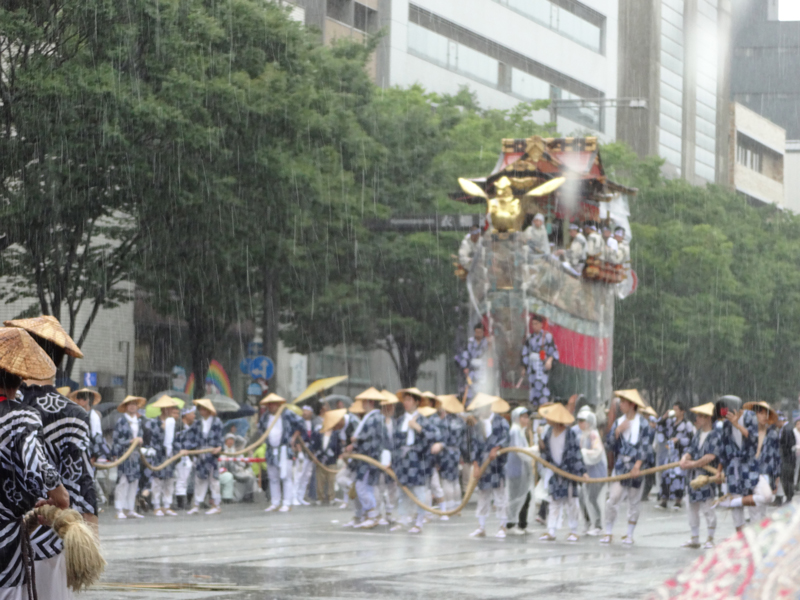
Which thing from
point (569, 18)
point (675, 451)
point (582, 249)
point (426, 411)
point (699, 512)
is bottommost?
point (699, 512)

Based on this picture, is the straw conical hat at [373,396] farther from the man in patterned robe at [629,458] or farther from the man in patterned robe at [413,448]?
the man in patterned robe at [629,458]

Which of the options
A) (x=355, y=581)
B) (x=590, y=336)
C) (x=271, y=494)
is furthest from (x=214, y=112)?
(x=355, y=581)

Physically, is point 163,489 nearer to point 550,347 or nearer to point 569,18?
point 550,347

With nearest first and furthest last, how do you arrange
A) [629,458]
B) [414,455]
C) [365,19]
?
[629,458]
[414,455]
[365,19]

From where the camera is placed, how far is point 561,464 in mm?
16406

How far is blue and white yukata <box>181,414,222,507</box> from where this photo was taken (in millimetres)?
21031

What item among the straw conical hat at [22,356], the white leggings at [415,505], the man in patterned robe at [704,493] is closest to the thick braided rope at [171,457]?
the white leggings at [415,505]

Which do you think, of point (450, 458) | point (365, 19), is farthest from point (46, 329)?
point (365, 19)

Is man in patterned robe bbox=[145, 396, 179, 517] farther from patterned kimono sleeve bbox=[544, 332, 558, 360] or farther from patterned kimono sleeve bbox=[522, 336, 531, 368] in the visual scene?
patterned kimono sleeve bbox=[544, 332, 558, 360]

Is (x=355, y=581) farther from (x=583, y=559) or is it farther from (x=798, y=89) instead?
(x=798, y=89)

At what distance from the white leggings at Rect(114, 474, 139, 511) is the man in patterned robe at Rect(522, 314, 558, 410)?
725cm

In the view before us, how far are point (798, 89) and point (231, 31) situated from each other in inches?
3127

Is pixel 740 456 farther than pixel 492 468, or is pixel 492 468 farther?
pixel 492 468

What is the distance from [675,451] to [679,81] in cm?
5655
